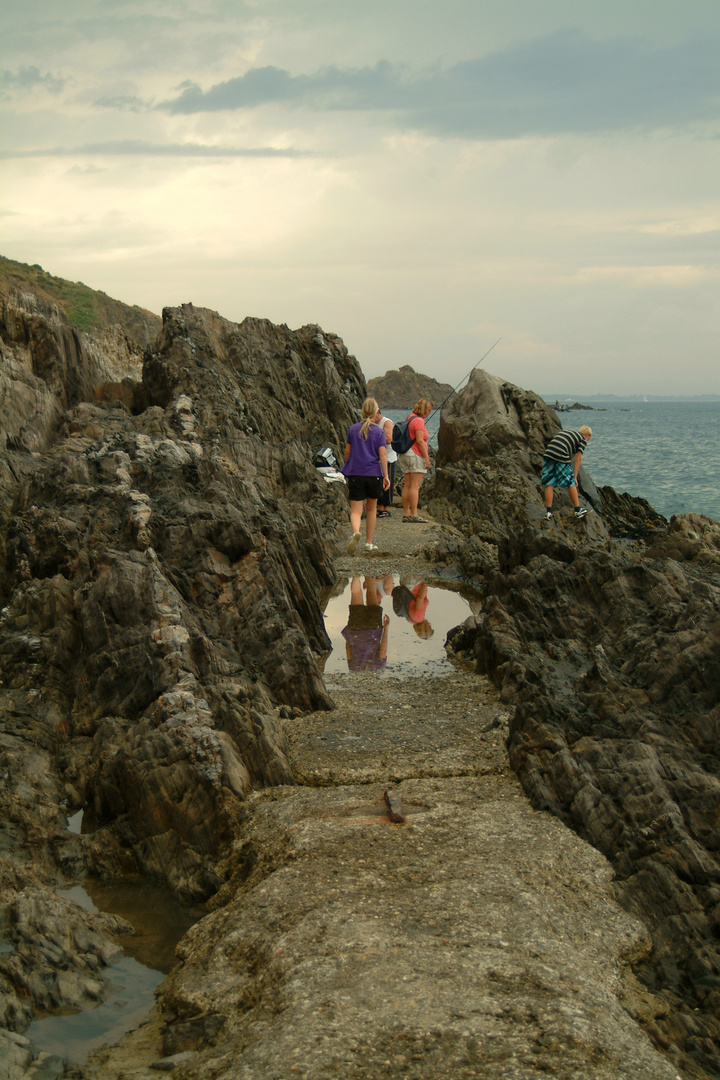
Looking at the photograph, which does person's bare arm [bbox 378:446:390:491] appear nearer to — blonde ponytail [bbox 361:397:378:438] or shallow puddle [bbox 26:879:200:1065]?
blonde ponytail [bbox 361:397:378:438]

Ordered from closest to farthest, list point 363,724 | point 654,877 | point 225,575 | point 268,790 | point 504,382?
1. point 654,877
2. point 268,790
3. point 363,724
4. point 225,575
5. point 504,382

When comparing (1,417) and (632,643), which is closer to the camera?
(632,643)

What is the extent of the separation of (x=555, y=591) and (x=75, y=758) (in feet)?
15.9

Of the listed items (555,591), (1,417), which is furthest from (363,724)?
(1,417)

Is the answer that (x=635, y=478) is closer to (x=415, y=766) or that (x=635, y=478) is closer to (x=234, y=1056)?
(x=415, y=766)

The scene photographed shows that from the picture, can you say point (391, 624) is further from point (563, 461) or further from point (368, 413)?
point (563, 461)

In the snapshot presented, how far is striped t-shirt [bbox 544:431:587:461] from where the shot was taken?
15477 mm

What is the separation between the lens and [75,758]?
5855mm

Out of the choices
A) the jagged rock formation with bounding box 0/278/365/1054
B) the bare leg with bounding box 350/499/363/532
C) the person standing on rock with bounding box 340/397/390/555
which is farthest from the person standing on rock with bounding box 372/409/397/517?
the jagged rock formation with bounding box 0/278/365/1054

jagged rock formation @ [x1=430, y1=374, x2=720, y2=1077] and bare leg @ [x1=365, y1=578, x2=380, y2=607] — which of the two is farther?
bare leg @ [x1=365, y1=578, x2=380, y2=607]

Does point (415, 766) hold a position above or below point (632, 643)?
below

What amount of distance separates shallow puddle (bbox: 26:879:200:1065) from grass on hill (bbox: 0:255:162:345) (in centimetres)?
7146

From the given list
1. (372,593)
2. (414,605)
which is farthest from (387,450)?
(414,605)

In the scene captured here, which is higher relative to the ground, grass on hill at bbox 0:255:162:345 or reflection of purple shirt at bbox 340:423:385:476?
grass on hill at bbox 0:255:162:345
